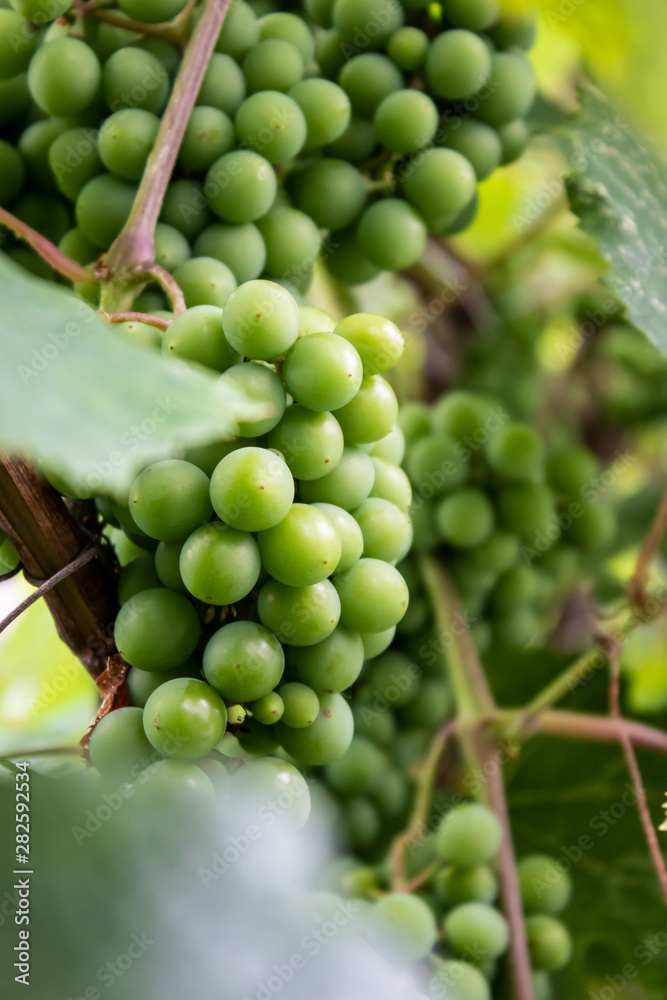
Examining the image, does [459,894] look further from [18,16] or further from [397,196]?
[18,16]

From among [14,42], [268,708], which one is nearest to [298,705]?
[268,708]

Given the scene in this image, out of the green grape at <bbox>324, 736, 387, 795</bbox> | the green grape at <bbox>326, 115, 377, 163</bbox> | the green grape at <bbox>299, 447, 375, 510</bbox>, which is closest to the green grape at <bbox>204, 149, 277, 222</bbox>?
the green grape at <bbox>326, 115, 377, 163</bbox>

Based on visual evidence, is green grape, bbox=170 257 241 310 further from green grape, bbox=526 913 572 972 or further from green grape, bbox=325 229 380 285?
green grape, bbox=526 913 572 972

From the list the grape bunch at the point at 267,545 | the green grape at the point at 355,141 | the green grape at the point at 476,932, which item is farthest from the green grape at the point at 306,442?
the green grape at the point at 476,932

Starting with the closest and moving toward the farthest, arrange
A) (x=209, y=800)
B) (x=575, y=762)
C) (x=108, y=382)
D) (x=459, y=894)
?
(x=108, y=382) < (x=209, y=800) < (x=459, y=894) < (x=575, y=762)

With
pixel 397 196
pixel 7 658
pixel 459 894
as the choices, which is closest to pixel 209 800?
pixel 459 894

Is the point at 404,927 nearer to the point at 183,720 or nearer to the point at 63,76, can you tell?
the point at 183,720
